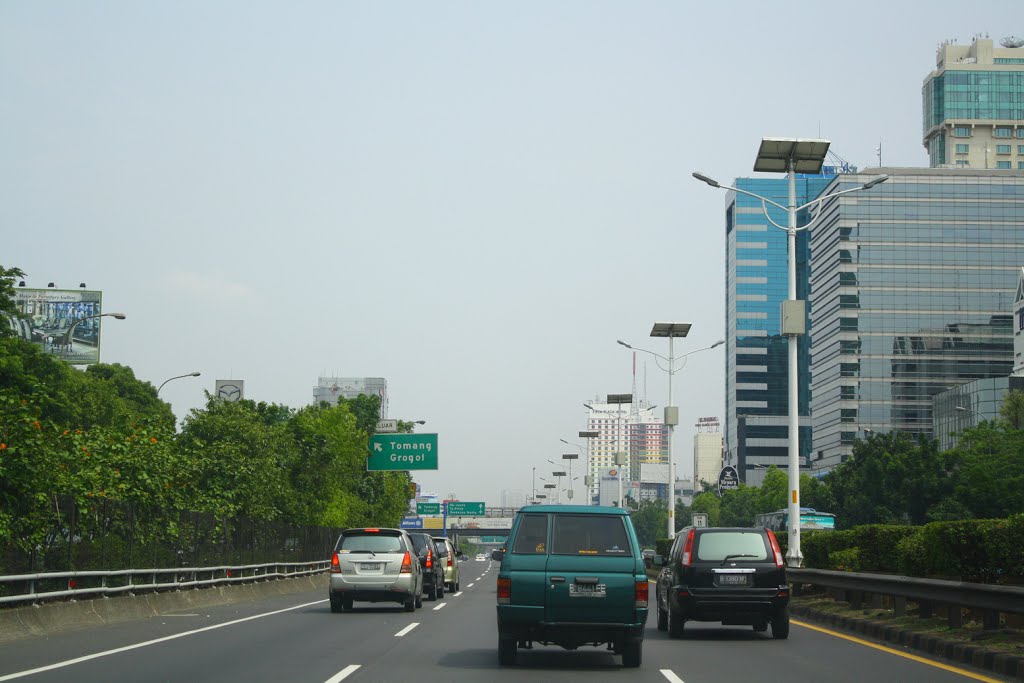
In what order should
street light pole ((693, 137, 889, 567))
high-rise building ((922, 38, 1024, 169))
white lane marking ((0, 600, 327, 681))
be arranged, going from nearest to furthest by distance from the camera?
white lane marking ((0, 600, 327, 681)) < street light pole ((693, 137, 889, 567)) < high-rise building ((922, 38, 1024, 169))

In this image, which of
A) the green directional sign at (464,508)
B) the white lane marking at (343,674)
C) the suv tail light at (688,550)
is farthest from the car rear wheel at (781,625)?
the green directional sign at (464,508)

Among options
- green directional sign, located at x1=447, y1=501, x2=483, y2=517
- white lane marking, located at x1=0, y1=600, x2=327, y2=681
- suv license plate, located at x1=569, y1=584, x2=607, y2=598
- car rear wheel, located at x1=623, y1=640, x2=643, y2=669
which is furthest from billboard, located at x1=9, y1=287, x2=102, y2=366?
suv license plate, located at x1=569, y1=584, x2=607, y2=598

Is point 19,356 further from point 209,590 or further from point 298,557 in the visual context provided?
point 209,590

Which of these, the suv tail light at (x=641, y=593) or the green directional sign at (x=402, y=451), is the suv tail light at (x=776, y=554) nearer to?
the suv tail light at (x=641, y=593)

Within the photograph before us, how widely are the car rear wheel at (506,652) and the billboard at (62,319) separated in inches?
2996

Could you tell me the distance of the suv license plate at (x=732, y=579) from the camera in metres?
19.5

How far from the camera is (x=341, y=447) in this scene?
7181 centimetres

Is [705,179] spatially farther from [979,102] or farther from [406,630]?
[979,102]

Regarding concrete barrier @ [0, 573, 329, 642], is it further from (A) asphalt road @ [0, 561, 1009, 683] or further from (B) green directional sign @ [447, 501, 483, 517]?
(B) green directional sign @ [447, 501, 483, 517]

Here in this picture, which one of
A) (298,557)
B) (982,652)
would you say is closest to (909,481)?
(298,557)

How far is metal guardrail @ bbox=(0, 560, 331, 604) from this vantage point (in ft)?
65.7

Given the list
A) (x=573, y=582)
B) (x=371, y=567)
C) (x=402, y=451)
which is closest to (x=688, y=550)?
(x=573, y=582)

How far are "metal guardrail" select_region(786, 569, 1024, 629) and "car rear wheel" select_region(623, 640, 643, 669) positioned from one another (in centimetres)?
449

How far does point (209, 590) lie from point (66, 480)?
20.4 feet
